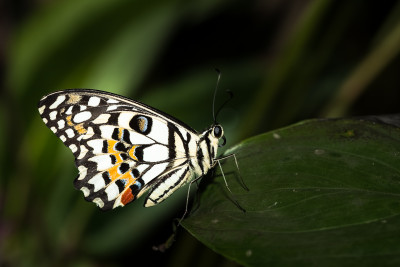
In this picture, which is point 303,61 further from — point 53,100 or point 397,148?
point 53,100

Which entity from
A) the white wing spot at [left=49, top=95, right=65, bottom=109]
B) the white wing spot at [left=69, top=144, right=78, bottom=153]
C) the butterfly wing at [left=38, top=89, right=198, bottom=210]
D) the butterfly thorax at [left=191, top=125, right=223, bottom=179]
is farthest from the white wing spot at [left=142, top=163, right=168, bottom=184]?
the white wing spot at [left=49, top=95, right=65, bottom=109]

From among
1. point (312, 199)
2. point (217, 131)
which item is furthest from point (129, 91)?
point (312, 199)

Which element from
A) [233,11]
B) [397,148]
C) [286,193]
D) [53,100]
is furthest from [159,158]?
[233,11]

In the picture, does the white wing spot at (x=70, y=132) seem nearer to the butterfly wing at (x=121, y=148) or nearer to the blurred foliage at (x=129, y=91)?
the butterfly wing at (x=121, y=148)

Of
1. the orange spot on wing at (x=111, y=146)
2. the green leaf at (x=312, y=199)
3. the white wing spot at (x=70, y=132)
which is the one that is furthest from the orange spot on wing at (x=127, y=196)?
the green leaf at (x=312, y=199)

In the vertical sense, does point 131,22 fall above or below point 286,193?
above

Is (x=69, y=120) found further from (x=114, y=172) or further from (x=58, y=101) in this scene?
(x=114, y=172)

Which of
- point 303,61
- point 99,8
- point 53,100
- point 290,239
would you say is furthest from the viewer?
point 99,8
